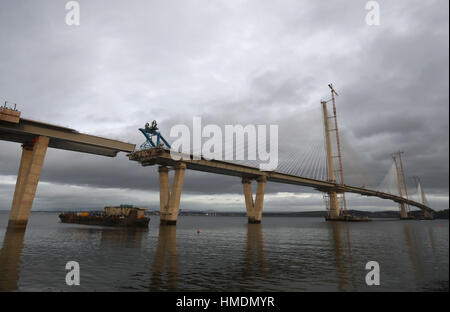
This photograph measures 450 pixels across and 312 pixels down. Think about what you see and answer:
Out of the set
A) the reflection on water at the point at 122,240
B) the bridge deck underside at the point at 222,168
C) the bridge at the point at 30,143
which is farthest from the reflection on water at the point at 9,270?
the bridge deck underside at the point at 222,168

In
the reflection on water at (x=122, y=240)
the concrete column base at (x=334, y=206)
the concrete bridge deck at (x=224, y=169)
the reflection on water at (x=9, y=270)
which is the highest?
the concrete bridge deck at (x=224, y=169)

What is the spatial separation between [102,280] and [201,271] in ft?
19.7

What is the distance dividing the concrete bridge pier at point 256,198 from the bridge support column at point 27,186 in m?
69.6

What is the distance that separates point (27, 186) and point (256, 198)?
7486 centimetres

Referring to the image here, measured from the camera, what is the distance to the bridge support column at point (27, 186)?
4550cm

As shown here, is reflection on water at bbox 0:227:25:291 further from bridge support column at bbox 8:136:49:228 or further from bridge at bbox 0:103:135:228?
bridge at bbox 0:103:135:228

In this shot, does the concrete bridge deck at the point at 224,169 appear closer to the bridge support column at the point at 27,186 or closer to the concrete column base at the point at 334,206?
the concrete column base at the point at 334,206

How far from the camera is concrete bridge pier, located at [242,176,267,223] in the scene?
103000 mm

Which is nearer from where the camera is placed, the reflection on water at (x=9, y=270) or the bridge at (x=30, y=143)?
the reflection on water at (x=9, y=270)

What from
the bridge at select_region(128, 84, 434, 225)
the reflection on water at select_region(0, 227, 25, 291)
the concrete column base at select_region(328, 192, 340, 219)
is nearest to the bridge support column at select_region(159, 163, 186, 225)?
the bridge at select_region(128, 84, 434, 225)

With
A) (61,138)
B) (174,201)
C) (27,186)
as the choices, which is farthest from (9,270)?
(174,201)

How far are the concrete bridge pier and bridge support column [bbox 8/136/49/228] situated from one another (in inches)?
2740
